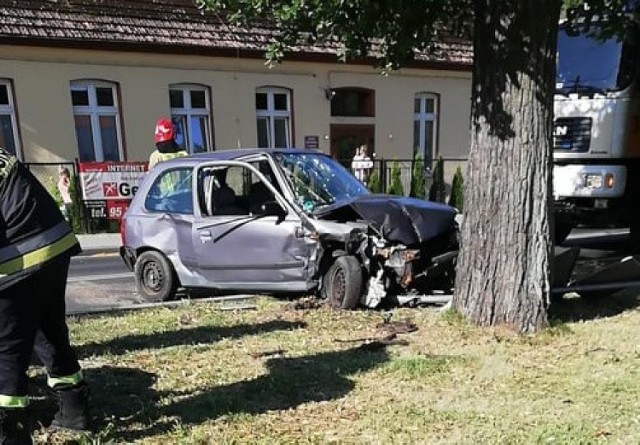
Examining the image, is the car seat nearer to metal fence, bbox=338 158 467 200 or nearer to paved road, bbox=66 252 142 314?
paved road, bbox=66 252 142 314

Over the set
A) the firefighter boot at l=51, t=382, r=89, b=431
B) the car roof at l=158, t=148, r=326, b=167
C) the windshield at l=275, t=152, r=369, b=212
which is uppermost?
the car roof at l=158, t=148, r=326, b=167

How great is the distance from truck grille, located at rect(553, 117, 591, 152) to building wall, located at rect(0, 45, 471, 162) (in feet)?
32.3

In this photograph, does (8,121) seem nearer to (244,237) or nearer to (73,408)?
(244,237)

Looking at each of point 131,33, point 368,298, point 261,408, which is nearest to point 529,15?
point 368,298

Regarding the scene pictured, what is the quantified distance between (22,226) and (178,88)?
14.9 meters

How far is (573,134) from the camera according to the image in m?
10.1

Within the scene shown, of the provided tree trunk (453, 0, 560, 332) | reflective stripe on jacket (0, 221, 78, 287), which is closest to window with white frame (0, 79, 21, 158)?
tree trunk (453, 0, 560, 332)

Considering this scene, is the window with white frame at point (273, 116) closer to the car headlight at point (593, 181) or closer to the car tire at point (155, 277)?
the car headlight at point (593, 181)

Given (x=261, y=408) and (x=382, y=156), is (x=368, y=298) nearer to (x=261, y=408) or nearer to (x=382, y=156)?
(x=261, y=408)

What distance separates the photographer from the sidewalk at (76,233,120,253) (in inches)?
525

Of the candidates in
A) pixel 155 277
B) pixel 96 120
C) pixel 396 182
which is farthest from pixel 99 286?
pixel 396 182

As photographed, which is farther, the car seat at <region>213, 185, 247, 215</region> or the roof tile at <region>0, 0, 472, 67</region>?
the roof tile at <region>0, 0, 472, 67</region>

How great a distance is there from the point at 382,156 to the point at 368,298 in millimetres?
14962

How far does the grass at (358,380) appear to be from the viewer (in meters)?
3.66
